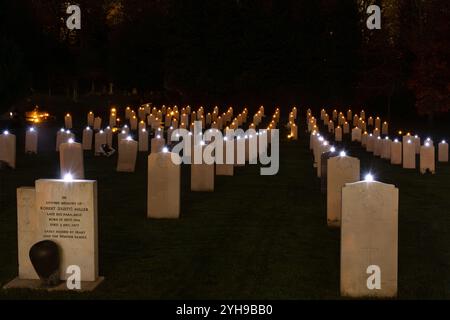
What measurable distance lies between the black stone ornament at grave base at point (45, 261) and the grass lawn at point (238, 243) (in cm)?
29

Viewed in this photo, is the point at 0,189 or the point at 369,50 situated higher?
the point at 369,50

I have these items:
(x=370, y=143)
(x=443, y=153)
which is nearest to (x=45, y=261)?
(x=443, y=153)

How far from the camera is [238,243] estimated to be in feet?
37.1

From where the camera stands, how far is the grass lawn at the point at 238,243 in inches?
343

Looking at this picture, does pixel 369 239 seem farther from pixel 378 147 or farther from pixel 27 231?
pixel 378 147

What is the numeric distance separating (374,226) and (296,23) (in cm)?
5306

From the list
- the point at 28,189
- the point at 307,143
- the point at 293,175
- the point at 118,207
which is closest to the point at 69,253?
the point at 28,189

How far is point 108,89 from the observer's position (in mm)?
82125

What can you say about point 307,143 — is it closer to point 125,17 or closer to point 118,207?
point 118,207

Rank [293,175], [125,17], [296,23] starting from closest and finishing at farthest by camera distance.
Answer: [293,175], [296,23], [125,17]

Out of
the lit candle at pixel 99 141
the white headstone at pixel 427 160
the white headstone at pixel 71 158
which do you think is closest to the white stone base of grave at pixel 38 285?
the white headstone at pixel 71 158

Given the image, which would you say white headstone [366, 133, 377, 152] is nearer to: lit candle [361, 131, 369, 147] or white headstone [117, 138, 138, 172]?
lit candle [361, 131, 369, 147]

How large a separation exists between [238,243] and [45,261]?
11.2ft

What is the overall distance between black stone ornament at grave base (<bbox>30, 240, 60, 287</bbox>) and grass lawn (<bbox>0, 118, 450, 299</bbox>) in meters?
0.29
